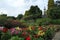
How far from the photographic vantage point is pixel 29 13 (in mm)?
37781

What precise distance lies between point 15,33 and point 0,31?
520mm

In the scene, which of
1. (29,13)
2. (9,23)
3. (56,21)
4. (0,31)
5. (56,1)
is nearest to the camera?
(0,31)

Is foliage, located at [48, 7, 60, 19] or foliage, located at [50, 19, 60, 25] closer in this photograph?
foliage, located at [50, 19, 60, 25]

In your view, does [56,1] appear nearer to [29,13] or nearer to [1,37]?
[29,13]

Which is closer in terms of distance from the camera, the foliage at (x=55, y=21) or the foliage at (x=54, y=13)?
the foliage at (x=55, y=21)

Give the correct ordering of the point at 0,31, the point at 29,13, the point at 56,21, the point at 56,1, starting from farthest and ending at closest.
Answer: the point at 56,1 → the point at 29,13 → the point at 56,21 → the point at 0,31

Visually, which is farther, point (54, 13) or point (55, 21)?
point (54, 13)

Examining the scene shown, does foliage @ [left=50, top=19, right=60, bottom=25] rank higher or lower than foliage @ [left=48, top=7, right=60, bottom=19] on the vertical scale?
lower

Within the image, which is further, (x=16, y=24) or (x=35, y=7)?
(x=35, y=7)

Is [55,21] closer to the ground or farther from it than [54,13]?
closer to the ground

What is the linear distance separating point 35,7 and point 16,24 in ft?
70.6

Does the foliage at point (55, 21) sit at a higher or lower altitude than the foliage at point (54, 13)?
lower

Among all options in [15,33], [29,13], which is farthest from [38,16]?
[15,33]

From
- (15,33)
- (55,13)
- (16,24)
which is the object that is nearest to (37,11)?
(55,13)
